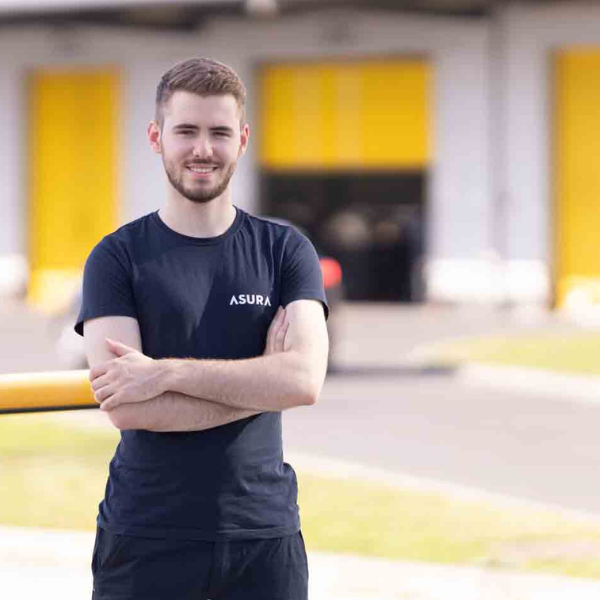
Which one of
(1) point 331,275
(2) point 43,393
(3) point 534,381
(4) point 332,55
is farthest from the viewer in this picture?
(4) point 332,55

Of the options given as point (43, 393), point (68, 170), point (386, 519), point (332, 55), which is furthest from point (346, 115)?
point (43, 393)

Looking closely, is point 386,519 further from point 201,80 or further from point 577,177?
point 577,177

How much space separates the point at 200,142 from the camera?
3.68m

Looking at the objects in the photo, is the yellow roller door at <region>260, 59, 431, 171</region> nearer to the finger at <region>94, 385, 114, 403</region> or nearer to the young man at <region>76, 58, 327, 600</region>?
the young man at <region>76, 58, 327, 600</region>

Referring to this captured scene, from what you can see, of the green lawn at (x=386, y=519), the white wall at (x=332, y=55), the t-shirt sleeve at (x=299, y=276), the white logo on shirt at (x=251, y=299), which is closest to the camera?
the white logo on shirt at (x=251, y=299)

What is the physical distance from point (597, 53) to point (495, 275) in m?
3.90

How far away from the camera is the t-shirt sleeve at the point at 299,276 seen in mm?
3820

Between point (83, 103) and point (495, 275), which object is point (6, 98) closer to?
point (83, 103)

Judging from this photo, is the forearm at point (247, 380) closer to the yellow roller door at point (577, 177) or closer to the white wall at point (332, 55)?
the yellow roller door at point (577, 177)

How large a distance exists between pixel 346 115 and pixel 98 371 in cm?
2458

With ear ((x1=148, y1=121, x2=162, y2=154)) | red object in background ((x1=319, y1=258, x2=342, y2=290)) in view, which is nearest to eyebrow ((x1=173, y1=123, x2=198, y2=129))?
ear ((x1=148, y1=121, x2=162, y2=154))

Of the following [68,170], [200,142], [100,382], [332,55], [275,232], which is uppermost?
[332,55]

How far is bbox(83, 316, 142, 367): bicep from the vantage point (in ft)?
12.1

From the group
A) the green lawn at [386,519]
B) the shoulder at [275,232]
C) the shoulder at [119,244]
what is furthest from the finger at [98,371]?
the green lawn at [386,519]
